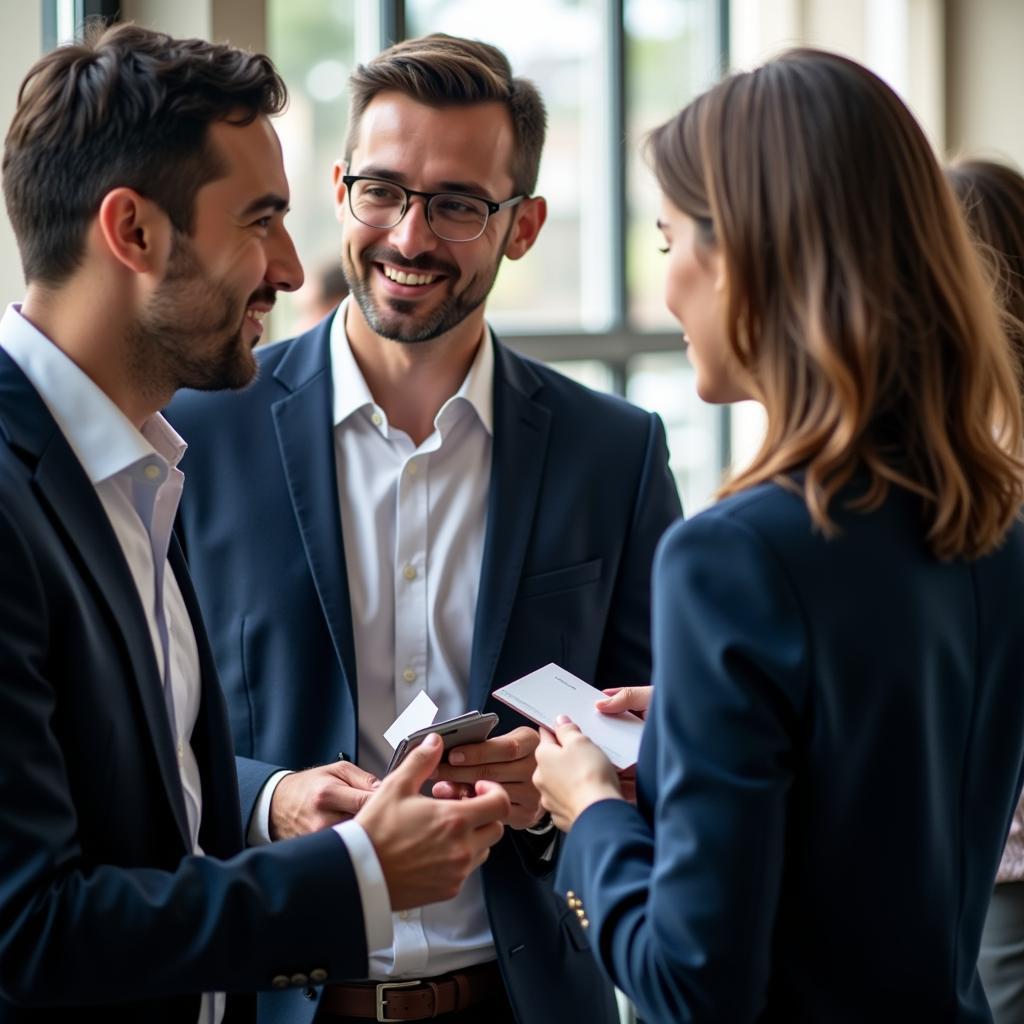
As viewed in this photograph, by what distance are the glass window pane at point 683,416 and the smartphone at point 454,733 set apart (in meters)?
3.57

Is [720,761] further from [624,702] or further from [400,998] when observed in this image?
[400,998]

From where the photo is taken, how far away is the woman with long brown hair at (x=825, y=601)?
1280mm

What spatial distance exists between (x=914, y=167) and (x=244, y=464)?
4.05 feet

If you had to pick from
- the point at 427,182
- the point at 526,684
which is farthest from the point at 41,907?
the point at 427,182

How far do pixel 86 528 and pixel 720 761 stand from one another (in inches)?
28.0

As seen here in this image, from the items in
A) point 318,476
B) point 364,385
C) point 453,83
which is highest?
point 453,83

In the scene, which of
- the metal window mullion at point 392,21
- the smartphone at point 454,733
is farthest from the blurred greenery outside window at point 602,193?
the smartphone at point 454,733

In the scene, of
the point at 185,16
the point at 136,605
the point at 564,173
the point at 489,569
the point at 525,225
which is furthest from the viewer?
the point at 564,173

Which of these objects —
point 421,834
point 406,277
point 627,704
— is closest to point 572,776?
point 421,834

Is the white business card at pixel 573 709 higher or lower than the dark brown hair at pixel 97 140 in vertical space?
lower

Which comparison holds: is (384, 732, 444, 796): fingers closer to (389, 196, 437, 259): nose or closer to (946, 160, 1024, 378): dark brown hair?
(389, 196, 437, 259): nose

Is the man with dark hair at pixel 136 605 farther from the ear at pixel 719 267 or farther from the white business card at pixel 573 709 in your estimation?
the ear at pixel 719 267

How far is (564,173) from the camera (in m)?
5.33

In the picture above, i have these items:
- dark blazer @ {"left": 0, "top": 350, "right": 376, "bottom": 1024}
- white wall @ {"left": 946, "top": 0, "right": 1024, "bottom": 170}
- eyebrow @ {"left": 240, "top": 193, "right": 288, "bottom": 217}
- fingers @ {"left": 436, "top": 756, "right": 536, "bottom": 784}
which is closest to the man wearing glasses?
fingers @ {"left": 436, "top": 756, "right": 536, "bottom": 784}
